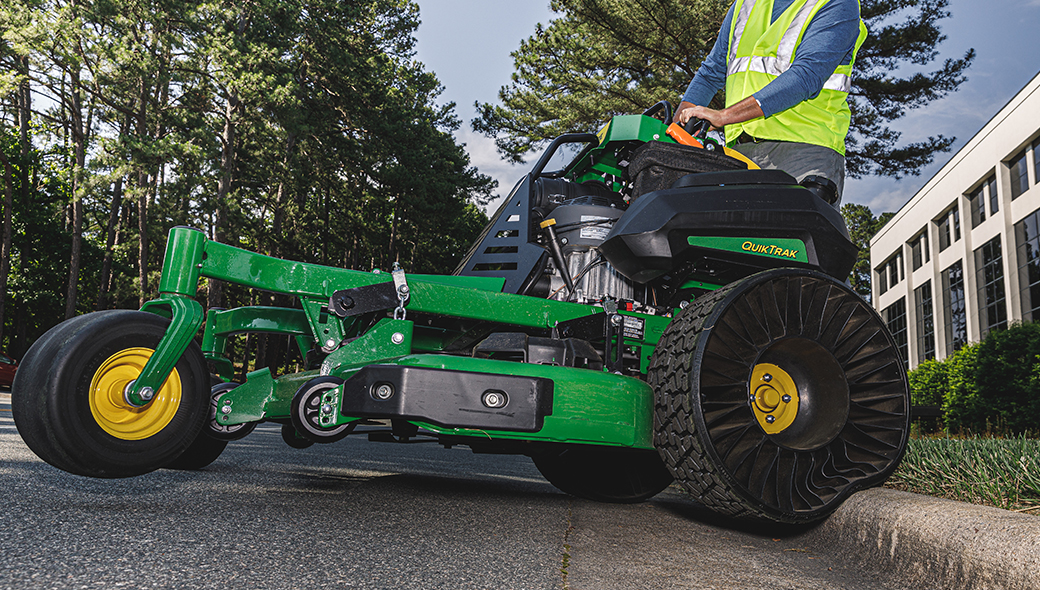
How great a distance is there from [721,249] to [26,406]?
2.59m

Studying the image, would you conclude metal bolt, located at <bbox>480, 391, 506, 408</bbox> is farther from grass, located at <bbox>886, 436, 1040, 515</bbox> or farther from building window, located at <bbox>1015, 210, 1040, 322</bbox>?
building window, located at <bbox>1015, 210, 1040, 322</bbox>

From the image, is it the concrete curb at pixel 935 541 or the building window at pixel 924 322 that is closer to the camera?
the concrete curb at pixel 935 541

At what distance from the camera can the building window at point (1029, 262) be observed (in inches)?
984

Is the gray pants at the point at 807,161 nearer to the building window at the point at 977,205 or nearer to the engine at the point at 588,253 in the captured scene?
the engine at the point at 588,253

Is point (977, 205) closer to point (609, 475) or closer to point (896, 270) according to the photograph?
point (896, 270)

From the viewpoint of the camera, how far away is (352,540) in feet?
7.57

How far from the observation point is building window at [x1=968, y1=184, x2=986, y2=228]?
29.5 metres

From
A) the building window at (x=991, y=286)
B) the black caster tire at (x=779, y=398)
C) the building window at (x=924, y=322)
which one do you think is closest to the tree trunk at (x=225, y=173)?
the black caster tire at (x=779, y=398)

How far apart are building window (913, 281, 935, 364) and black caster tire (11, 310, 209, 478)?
129 ft

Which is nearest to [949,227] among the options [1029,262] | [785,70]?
[1029,262]

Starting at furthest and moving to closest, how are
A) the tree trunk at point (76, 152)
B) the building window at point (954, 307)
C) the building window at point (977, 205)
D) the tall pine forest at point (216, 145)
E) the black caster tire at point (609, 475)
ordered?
the building window at point (954, 307) < the building window at point (977, 205) < the tree trunk at point (76, 152) < the tall pine forest at point (216, 145) < the black caster tire at point (609, 475)

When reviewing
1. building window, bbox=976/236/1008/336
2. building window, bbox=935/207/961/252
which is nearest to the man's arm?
building window, bbox=976/236/1008/336

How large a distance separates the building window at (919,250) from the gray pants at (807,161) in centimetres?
3855

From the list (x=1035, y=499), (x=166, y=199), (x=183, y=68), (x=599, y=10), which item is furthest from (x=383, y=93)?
(x=1035, y=499)
